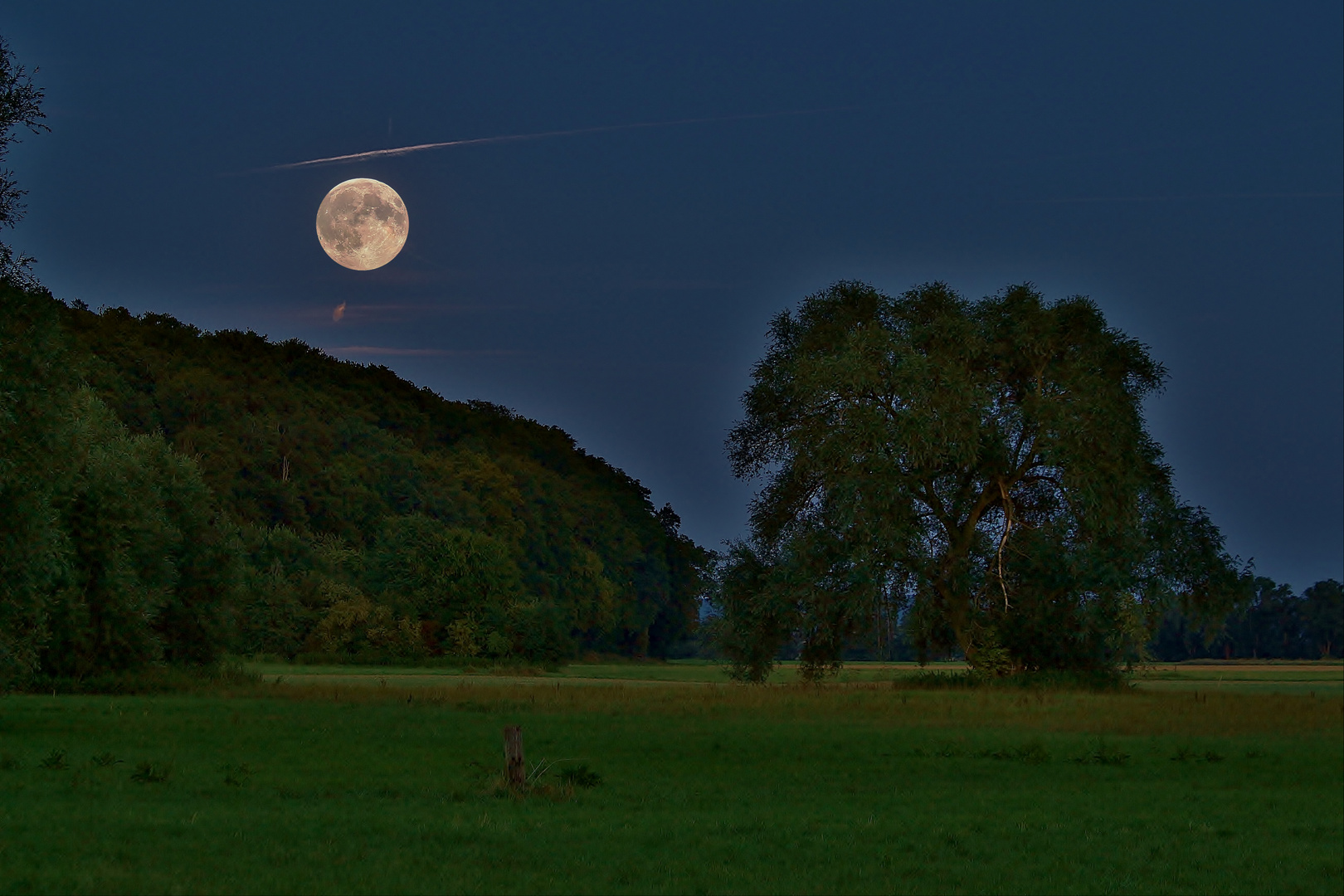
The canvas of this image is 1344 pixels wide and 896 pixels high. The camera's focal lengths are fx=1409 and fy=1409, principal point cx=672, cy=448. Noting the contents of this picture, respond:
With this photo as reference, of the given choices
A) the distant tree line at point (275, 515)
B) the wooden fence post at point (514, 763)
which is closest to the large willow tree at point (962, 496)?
the distant tree line at point (275, 515)

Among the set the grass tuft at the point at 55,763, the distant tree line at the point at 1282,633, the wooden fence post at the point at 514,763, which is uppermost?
the distant tree line at the point at 1282,633

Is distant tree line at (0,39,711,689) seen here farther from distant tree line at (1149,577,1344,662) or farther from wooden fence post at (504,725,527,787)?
distant tree line at (1149,577,1344,662)

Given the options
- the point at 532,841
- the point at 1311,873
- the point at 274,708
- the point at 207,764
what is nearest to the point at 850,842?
the point at 532,841

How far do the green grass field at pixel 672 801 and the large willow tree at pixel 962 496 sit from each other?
8.39m

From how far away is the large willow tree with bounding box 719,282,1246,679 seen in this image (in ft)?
163

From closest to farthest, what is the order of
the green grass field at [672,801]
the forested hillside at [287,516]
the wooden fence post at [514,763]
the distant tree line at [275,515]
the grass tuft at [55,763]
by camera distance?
the green grass field at [672,801]
the wooden fence post at [514,763]
the grass tuft at [55,763]
the distant tree line at [275,515]
the forested hillside at [287,516]

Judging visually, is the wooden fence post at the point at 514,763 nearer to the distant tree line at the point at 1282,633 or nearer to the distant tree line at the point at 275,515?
the distant tree line at the point at 275,515

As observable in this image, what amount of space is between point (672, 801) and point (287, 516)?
340 feet

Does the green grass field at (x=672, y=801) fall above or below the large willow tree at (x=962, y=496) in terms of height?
below

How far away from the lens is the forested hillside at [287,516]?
37.0 m

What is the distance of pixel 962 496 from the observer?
53438 millimetres

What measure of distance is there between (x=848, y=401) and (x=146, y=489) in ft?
86.5

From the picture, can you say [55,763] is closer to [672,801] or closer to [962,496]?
[672,801]

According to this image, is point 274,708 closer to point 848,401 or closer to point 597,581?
point 848,401
